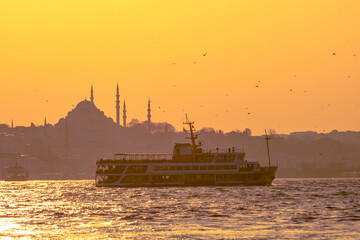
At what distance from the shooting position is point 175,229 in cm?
4891

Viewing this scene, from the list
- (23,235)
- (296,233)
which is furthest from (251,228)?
(23,235)

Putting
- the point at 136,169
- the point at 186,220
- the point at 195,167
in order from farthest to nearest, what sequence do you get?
1. the point at 195,167
2. the point at 136,169
3. the point at 186,220

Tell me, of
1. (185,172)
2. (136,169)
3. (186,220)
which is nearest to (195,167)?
(185,172)

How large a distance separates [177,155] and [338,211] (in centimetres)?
6336

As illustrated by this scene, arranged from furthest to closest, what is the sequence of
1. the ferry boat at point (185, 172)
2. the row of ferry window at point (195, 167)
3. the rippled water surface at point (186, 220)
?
the row of ferry window at point (195, 167) < the ferry boat at point (185, 172) < the rippled water surface at point (186, 220)

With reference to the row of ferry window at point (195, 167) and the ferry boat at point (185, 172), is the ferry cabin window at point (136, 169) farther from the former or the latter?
the row of ferry window at point (195, 167)

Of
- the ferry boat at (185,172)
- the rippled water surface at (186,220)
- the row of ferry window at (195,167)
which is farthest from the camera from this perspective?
the row of ferry window at (195,167)

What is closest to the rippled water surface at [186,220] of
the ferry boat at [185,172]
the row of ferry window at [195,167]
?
the ferry boat at [185,172]

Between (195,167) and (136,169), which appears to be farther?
(195,167)

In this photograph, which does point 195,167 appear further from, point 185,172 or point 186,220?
point 186,220

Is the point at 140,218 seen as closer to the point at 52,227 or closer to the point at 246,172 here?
the point at 52,227

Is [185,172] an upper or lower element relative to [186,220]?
upper

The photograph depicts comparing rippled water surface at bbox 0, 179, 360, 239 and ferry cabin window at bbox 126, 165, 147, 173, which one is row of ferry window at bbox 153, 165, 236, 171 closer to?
ferry cabin window at bbox 126, 165, 147, 173

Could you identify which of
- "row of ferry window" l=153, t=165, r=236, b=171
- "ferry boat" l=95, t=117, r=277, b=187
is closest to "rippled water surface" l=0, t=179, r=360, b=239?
"ferry boat" l=95, t=117, r=277, b=187
